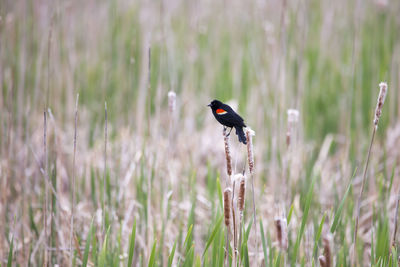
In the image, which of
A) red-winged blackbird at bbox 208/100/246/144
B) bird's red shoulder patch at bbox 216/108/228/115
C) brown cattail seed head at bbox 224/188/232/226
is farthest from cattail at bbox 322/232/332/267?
bird's red shoulder patch at bbox 216/108/228/115

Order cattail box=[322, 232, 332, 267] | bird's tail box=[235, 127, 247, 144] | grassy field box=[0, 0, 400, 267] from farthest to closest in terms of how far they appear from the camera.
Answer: grassy field box=[0, 0, 400, 267], bird's tail box=[235, 127, 247, 144], cattail box=[322, 232, 332, 267]

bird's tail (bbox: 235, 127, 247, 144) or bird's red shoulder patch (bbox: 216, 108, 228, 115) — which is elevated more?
bird's red shoulder patch (bbox: 216, 108, 228, 115)

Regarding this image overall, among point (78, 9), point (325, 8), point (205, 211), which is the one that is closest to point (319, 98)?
point (325, 8)

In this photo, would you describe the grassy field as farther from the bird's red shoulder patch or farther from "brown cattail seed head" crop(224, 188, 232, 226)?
"brown cattail seed head" crop(224, 188, 232, 226)

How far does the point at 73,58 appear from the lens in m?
2.54

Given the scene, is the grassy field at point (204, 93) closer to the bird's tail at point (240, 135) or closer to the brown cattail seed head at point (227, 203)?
the bird's tail at point (240, 135)

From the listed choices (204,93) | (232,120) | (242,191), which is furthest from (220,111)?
(204,93)

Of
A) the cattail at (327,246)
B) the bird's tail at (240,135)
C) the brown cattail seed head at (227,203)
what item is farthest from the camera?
the bird's tail at (240,135)

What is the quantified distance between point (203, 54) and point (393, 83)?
142 cm

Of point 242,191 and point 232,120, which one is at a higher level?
point 232,120

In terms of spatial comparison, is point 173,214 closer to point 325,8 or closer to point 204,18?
point 204,18

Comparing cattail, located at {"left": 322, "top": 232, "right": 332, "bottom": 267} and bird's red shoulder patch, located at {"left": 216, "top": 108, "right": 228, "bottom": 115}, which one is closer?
cattail, located at {"left": 322, "top": 232, "right": 332, "bottom": 267}

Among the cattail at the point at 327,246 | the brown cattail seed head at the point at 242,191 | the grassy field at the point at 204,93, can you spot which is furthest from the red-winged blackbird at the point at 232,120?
the grassy field at the point at 204,93

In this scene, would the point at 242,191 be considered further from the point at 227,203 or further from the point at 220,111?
the point at 220,111
